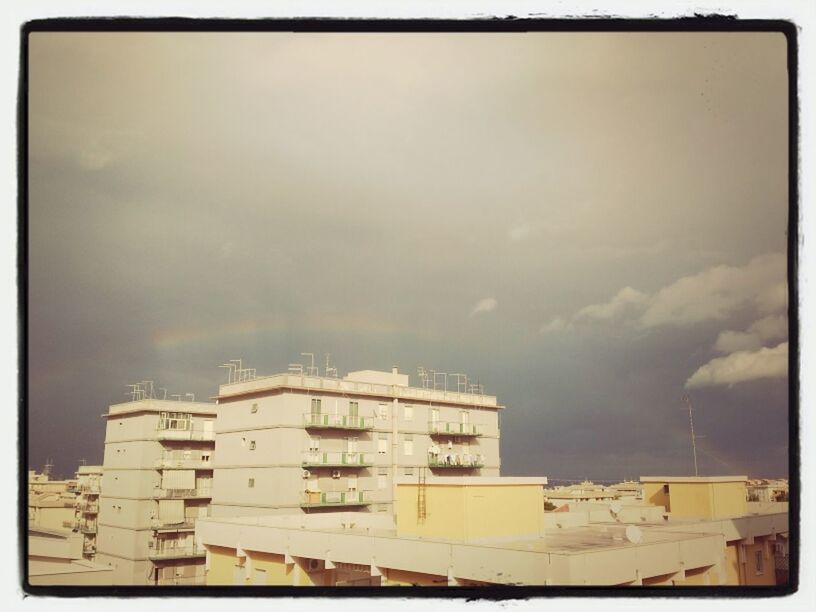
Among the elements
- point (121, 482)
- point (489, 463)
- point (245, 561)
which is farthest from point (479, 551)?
point (121, 482)

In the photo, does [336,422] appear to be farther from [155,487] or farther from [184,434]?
[155,487]

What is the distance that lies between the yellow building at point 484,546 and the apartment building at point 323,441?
28.4 ft

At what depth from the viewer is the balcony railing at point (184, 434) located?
30453 millimetres

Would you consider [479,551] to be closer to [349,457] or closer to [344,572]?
[344,572]

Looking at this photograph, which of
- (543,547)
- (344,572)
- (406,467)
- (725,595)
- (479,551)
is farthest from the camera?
(406,467)

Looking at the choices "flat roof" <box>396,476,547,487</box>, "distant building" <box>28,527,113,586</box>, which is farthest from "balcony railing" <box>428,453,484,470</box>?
"distant building" <box>28,527,113,586</box>

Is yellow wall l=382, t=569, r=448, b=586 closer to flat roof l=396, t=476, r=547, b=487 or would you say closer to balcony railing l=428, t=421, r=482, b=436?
flat roof l=396, t=476, r=547, b=487

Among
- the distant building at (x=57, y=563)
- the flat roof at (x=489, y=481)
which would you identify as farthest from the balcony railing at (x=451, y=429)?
the distant building at (x=57, y=563)

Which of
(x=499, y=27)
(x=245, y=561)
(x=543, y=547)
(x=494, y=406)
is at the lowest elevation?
(x=245, y=561)

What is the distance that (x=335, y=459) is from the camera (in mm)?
26125

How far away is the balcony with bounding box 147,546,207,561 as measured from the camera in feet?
93.3

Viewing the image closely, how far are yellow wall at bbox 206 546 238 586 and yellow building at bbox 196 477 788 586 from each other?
35mm

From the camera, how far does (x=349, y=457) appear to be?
1051 inches

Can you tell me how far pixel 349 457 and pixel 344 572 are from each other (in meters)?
13.6
